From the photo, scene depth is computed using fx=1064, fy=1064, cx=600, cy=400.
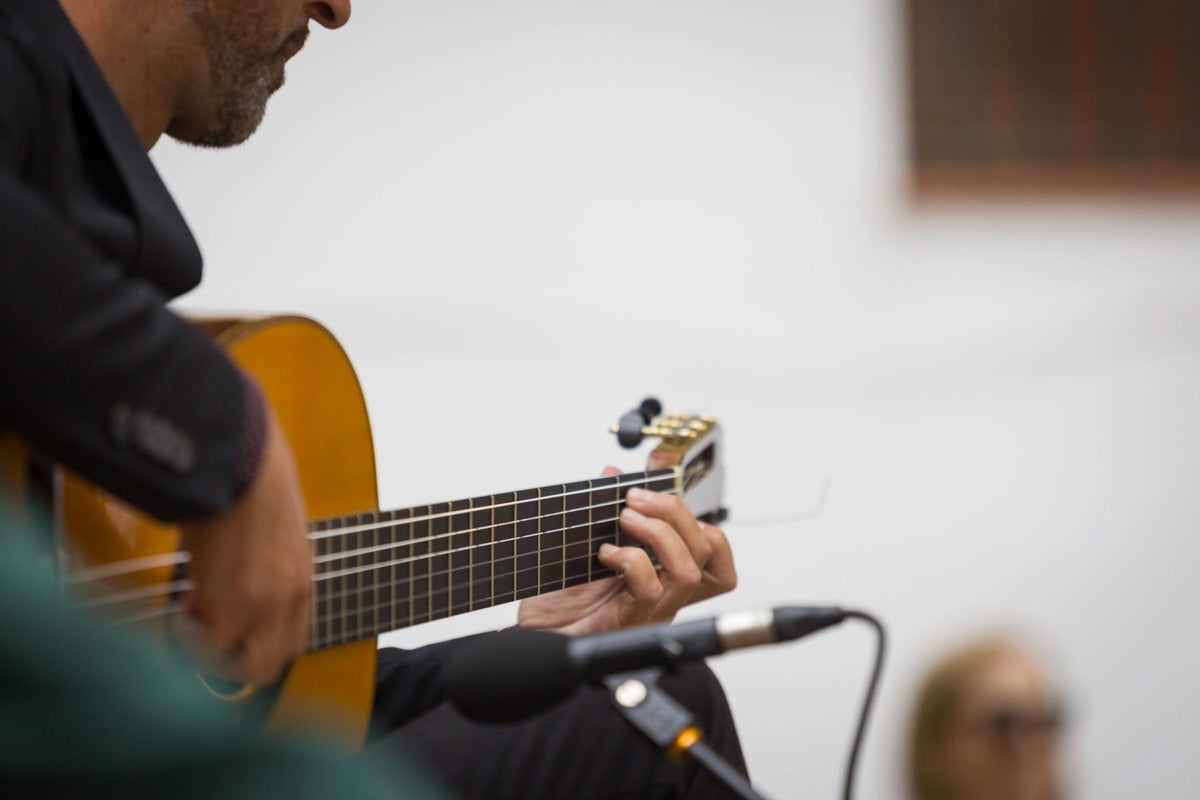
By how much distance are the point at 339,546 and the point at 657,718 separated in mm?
304

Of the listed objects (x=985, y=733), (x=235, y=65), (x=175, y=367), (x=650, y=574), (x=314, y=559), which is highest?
(x=235, y=65)

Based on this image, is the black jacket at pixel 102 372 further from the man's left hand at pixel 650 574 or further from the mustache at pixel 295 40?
the man's left hand at pixel 650 574

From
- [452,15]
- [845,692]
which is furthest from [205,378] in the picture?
[845,692]

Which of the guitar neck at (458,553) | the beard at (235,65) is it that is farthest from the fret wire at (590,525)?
the beard at (235,65)

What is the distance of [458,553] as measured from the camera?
3.05 ft

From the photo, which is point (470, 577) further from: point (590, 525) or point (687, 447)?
point (687, 447)

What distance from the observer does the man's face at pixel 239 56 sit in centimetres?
94

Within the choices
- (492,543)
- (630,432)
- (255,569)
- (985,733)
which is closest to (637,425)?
(630,432)

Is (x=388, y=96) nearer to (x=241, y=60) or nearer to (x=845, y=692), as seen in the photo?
(x=241, y=60)

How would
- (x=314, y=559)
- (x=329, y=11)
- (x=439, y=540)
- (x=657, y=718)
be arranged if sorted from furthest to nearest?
(x=329, y=11) → (x=439, y=540) → (x=314, y=559) → (x=657, y=718)

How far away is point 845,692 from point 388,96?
1.36 meters

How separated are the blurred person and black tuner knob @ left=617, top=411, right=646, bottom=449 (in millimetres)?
405

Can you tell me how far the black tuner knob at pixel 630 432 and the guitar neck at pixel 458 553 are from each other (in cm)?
4

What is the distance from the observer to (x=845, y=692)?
2.03 m
